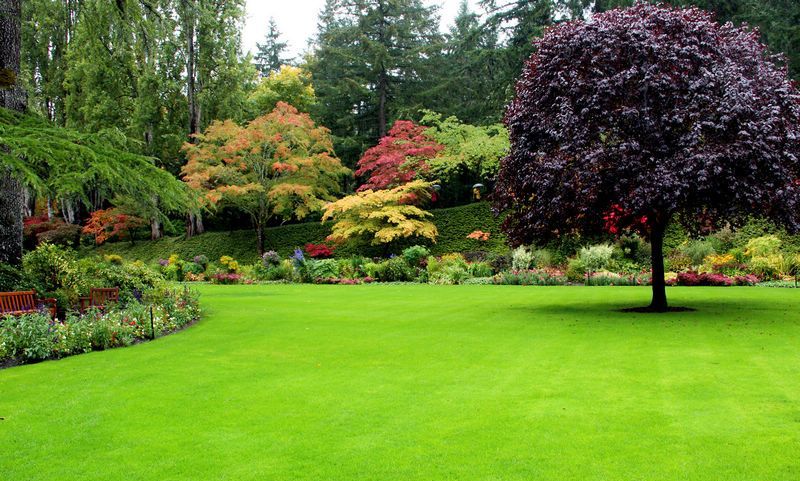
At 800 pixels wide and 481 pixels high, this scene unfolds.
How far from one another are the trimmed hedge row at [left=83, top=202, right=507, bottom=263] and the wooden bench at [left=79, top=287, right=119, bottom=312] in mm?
16726

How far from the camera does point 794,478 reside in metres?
3.98

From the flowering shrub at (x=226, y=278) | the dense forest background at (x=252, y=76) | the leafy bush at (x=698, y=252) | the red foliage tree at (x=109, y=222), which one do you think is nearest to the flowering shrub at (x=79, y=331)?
the flowering shrub at (x=226, y=278)

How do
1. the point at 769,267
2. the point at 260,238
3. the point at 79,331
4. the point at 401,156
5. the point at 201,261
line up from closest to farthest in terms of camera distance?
the point at 79,331, the point at 769,267, the point at 401,156, the point at 201,261, the point at 260,238

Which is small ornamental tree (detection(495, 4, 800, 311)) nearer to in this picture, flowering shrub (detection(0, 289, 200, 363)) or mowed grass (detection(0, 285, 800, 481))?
mowed grass (detection(0, 285, 800, 481))

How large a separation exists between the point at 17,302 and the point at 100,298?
187cm

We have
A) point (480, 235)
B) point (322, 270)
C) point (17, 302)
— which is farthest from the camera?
point (480, 235)

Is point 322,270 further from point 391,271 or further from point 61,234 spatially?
point 61,234

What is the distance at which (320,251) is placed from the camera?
30859 mm

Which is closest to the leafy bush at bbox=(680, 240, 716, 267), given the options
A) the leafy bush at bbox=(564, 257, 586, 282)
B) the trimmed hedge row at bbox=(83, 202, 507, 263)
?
the leafy bush at bbox=(564, 257, 586, 282)

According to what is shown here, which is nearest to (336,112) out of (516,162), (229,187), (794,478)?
(229,187)

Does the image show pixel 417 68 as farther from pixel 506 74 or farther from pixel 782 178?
pixel 782 178

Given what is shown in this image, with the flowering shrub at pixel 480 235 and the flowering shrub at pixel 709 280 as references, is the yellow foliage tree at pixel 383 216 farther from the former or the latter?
the flowering shrub at pixel 709 280

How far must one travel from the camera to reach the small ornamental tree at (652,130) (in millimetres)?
10734

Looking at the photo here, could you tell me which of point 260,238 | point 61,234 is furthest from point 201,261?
point 61,234
